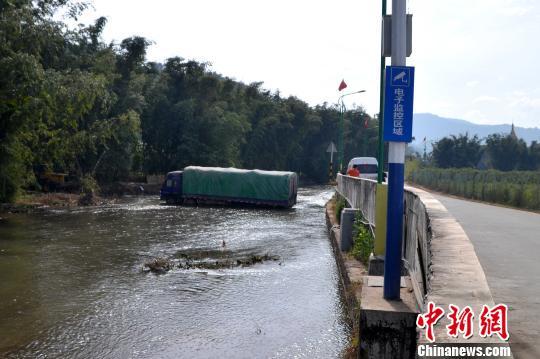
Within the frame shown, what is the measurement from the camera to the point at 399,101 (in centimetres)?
493

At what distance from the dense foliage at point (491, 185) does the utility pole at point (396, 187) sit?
1983 centimetres

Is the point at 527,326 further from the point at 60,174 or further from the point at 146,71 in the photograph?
the point at 146,71

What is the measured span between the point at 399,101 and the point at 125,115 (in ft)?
90.8

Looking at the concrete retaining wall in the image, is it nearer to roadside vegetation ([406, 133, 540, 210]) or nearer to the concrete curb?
the concrete curb

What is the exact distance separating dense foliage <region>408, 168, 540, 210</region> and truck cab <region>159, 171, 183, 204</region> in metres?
17.1

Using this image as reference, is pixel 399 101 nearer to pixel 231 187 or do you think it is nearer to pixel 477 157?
pixel 231 187

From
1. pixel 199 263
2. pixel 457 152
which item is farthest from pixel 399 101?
pixel 457 152

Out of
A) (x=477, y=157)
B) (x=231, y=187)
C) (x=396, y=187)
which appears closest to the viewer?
(x=396, y=187)

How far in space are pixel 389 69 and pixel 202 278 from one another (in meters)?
8.05

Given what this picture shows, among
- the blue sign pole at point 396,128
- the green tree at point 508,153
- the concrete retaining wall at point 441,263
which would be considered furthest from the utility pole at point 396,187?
the green tree at point 508,153

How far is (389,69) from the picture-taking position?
4.93 m

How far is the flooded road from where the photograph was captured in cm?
755

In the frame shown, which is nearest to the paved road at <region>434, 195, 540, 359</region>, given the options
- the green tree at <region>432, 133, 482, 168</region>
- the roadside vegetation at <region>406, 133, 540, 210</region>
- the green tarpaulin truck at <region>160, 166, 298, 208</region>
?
the green tarpaulin truck at <region>160, 166, 298, 208</region>

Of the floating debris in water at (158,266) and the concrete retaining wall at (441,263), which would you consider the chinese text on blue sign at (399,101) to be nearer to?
the concrete retaining wall at (441,263)
